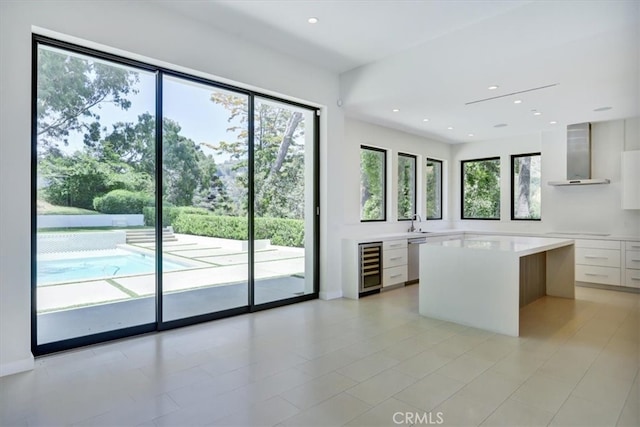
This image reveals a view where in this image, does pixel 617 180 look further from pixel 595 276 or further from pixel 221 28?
pixel 221 28

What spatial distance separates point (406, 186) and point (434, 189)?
3.64 ft

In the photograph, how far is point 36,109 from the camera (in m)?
2.96

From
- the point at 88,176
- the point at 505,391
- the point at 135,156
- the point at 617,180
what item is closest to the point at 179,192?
the point at 135,156

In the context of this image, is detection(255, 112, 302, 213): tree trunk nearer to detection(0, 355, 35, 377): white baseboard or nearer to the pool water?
the pool water

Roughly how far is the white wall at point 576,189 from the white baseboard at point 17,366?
756 cm

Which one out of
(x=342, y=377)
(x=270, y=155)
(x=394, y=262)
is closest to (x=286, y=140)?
(x=270, y=155)

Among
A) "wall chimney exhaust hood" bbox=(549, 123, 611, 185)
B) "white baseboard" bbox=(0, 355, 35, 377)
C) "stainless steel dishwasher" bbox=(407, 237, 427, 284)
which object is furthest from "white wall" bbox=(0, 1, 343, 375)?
"wall chimney exhaust hood" bbox=(549, 123, 611, 185)

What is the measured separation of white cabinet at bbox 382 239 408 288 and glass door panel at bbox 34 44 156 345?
129 inches

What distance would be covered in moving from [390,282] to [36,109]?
15.6 feet

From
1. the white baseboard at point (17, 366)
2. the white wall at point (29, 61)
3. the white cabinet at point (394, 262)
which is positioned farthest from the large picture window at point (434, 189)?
the white baseboard at point (17, 366)

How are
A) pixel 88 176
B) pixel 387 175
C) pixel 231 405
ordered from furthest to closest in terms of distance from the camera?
pixel 387 175
pixel 88 176
pixel 231 405

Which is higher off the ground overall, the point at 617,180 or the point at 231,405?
the point at 617,180

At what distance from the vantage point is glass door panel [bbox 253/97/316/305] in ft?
14.8

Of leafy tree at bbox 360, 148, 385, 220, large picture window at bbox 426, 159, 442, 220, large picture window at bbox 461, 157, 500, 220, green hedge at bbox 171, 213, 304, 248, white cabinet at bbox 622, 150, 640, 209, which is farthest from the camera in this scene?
large picture window at bbox 426, 159, 442, 220
